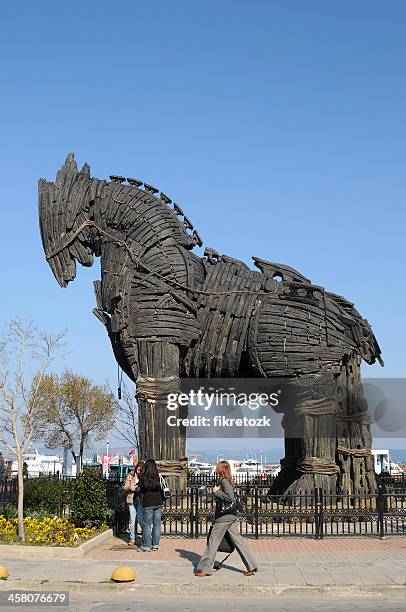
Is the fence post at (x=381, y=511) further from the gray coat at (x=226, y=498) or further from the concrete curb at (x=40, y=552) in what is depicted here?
the concrete curb at (x=40, y=552)

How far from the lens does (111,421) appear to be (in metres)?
47.8

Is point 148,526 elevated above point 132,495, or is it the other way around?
point 132,495

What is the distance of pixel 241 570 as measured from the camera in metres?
10.8

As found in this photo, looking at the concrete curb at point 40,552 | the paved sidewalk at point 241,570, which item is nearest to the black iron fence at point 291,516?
the paved sidewalk at point 241,570

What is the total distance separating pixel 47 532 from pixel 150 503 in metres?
2.29

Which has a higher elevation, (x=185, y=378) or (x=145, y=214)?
(x=145, y=214)

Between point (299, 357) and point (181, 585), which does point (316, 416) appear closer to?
point (299, 357)

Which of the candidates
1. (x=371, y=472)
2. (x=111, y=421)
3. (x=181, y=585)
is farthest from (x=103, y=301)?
(x=111, y=421)

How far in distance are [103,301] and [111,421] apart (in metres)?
31.8

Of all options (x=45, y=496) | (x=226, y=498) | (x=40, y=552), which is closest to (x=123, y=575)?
(x=226, y=498)

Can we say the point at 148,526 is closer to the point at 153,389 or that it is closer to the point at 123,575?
the point at 123,575

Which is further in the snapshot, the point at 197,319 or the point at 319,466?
the point at 197,319

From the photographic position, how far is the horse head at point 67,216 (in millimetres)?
17406

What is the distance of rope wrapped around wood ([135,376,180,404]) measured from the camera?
53.1 ft
